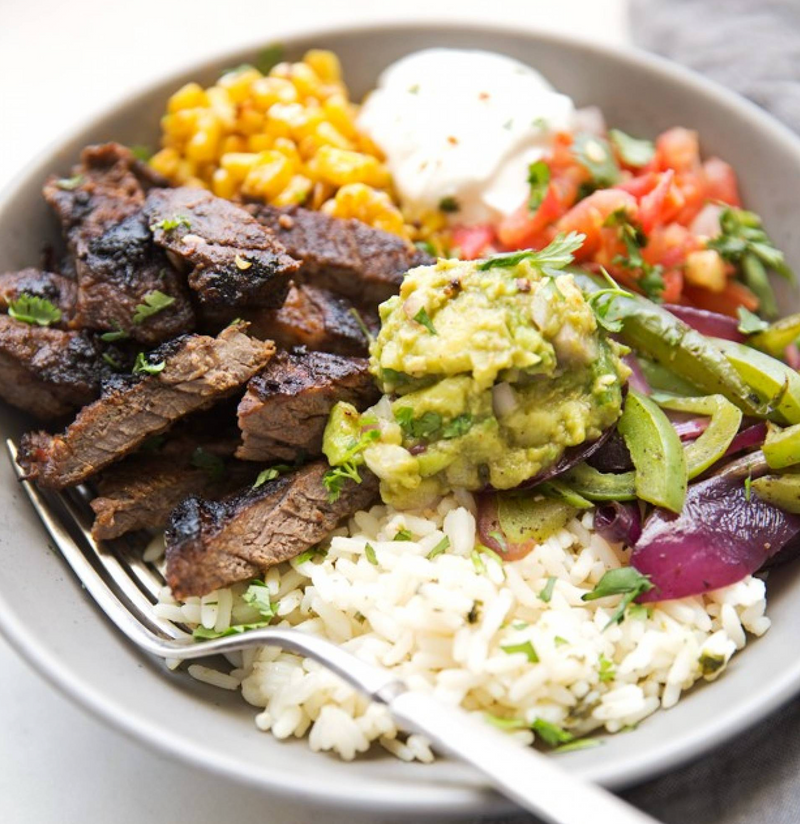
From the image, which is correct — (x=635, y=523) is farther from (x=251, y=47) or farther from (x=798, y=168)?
(x=251, y=47)

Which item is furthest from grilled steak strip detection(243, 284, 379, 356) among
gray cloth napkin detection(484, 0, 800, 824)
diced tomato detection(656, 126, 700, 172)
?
gray cloth napkin detection(484, 0, 800, 824)

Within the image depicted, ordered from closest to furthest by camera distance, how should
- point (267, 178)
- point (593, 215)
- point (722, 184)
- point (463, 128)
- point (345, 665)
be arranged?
point (345, 665) < point (593, 215) < point (267, 178) < point (463, 128) < point (722, 184)

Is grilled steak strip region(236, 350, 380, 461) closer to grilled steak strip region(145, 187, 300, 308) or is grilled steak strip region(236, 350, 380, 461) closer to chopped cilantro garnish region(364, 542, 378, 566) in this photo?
grilled steak strip region(145, 187, 300, 308)

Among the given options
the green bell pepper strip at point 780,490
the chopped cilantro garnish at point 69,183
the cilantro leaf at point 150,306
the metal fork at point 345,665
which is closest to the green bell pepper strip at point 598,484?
the green bell pepper strip at point 780,490

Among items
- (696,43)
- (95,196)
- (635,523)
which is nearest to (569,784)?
(635,523)

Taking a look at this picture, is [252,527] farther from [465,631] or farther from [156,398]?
[465,631]

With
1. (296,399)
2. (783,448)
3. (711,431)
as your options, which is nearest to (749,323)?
(711,431)
